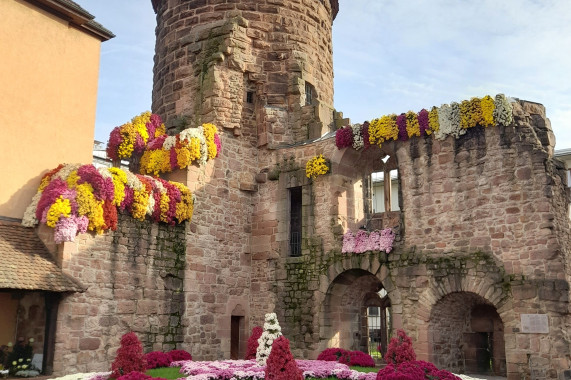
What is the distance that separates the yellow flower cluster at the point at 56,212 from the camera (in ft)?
41.5

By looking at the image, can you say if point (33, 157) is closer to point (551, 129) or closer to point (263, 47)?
point (263, 47)

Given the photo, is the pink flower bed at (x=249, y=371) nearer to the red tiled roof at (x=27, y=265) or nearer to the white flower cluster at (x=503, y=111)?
the red tiled roof at (x=27, y=265)

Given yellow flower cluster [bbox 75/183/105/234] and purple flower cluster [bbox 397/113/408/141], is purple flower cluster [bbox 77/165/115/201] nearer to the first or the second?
yellow flower cluster [bbox 75/183/105/234]

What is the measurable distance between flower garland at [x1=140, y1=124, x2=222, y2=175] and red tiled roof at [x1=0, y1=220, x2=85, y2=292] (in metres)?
4.25

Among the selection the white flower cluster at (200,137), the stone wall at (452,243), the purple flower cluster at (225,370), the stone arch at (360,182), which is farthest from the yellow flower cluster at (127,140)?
the purple flower cluster at (225,370)

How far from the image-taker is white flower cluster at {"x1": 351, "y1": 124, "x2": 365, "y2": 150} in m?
16.0

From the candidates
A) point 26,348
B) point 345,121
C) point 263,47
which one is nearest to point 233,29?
point 263,47

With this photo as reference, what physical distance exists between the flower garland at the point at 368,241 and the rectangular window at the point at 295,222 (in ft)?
5.90

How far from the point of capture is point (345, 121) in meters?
18.8

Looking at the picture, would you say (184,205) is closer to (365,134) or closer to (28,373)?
(365,134)

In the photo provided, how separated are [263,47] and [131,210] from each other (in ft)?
24.0

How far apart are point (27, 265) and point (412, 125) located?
9735 mm

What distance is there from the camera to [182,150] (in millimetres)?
15836

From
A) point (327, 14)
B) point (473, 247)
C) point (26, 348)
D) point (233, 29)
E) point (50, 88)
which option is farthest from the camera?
point (327, 14)
